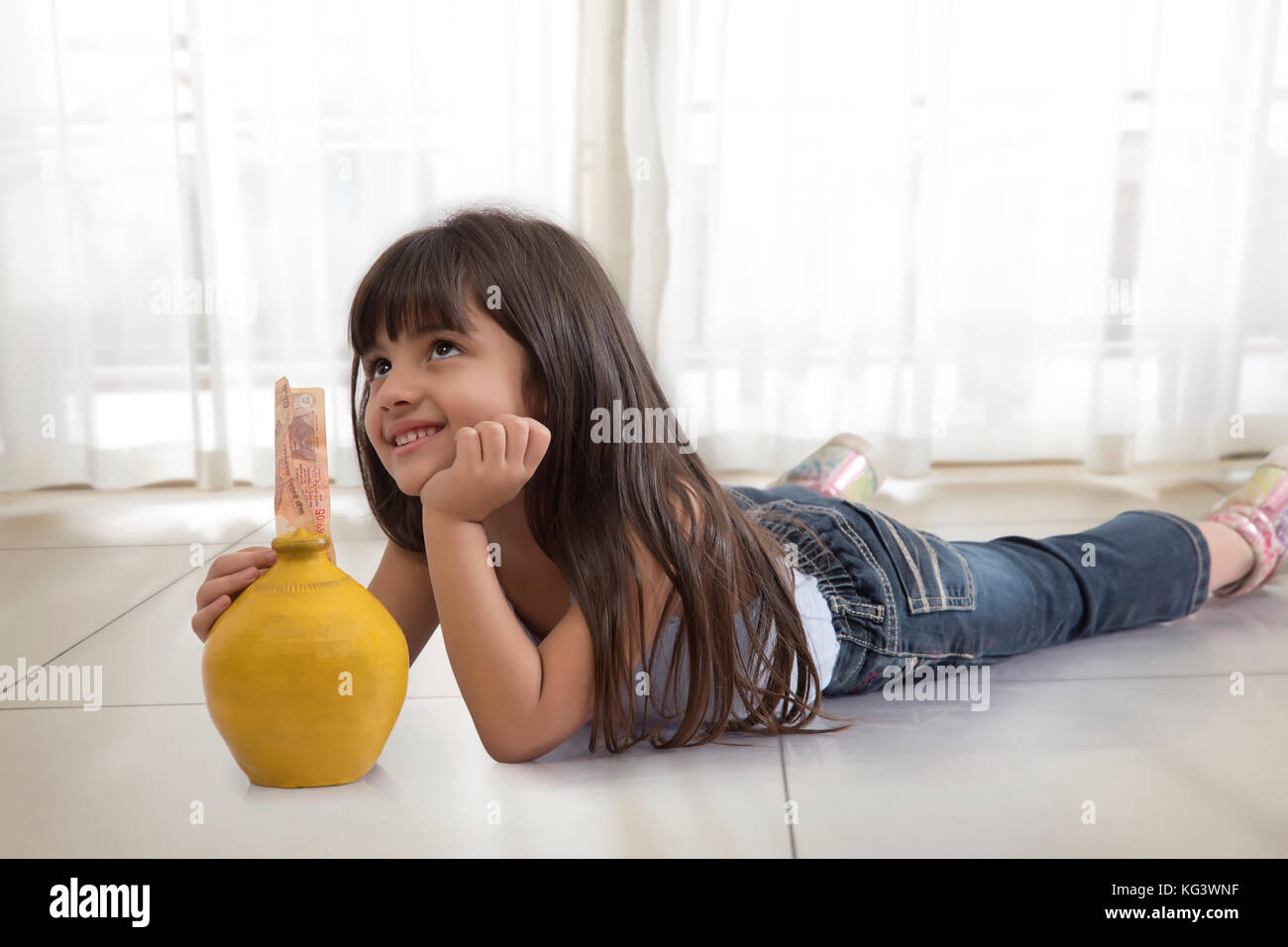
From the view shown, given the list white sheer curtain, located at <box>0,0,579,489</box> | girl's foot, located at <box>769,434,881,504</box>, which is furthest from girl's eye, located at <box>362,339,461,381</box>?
white sheer curtain, located at <box>0,0,579,489</box>

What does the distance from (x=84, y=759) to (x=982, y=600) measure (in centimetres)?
78

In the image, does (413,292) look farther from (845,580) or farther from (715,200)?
(715,200)

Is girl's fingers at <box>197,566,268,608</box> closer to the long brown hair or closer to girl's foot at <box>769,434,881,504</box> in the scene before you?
the long brown hair

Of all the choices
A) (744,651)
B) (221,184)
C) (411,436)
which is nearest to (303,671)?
(411,436)

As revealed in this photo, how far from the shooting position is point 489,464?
28.5 inches

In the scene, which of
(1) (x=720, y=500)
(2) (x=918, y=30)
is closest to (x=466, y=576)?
(1) (x=720, y=500)

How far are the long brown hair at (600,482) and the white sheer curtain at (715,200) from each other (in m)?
1.28

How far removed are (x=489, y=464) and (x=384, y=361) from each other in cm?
16

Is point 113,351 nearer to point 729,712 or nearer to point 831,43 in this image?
point 831,43

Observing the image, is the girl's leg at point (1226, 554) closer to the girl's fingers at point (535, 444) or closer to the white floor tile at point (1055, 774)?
the white floor tile at point (1055, 774)

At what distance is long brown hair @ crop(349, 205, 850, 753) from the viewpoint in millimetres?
788

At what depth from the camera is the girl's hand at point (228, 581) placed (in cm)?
77

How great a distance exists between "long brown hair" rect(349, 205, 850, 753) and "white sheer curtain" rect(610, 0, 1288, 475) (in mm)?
1254
